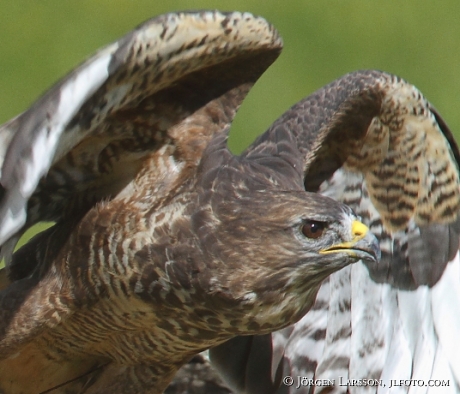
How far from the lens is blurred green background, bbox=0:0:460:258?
11.5 metres

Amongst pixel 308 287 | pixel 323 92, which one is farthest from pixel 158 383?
pixel 323 92

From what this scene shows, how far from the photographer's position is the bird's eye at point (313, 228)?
Result: 17.6 ft

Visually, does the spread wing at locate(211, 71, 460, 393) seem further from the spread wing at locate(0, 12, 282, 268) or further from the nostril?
the nostril

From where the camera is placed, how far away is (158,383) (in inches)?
245

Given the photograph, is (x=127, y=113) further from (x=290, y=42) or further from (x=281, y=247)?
(x=290, y=42)

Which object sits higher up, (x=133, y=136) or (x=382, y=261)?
(x=133, y=136)

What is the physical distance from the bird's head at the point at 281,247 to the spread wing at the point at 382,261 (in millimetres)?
823

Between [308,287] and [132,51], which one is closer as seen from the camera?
[132,51]

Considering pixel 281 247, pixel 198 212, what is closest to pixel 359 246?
pixel 281 247

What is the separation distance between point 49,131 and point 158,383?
1809 mm

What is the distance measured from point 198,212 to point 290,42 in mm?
7047

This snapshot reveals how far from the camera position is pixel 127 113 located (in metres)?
5.57

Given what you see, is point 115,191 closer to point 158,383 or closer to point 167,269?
point 167,269

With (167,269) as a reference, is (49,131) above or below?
above
